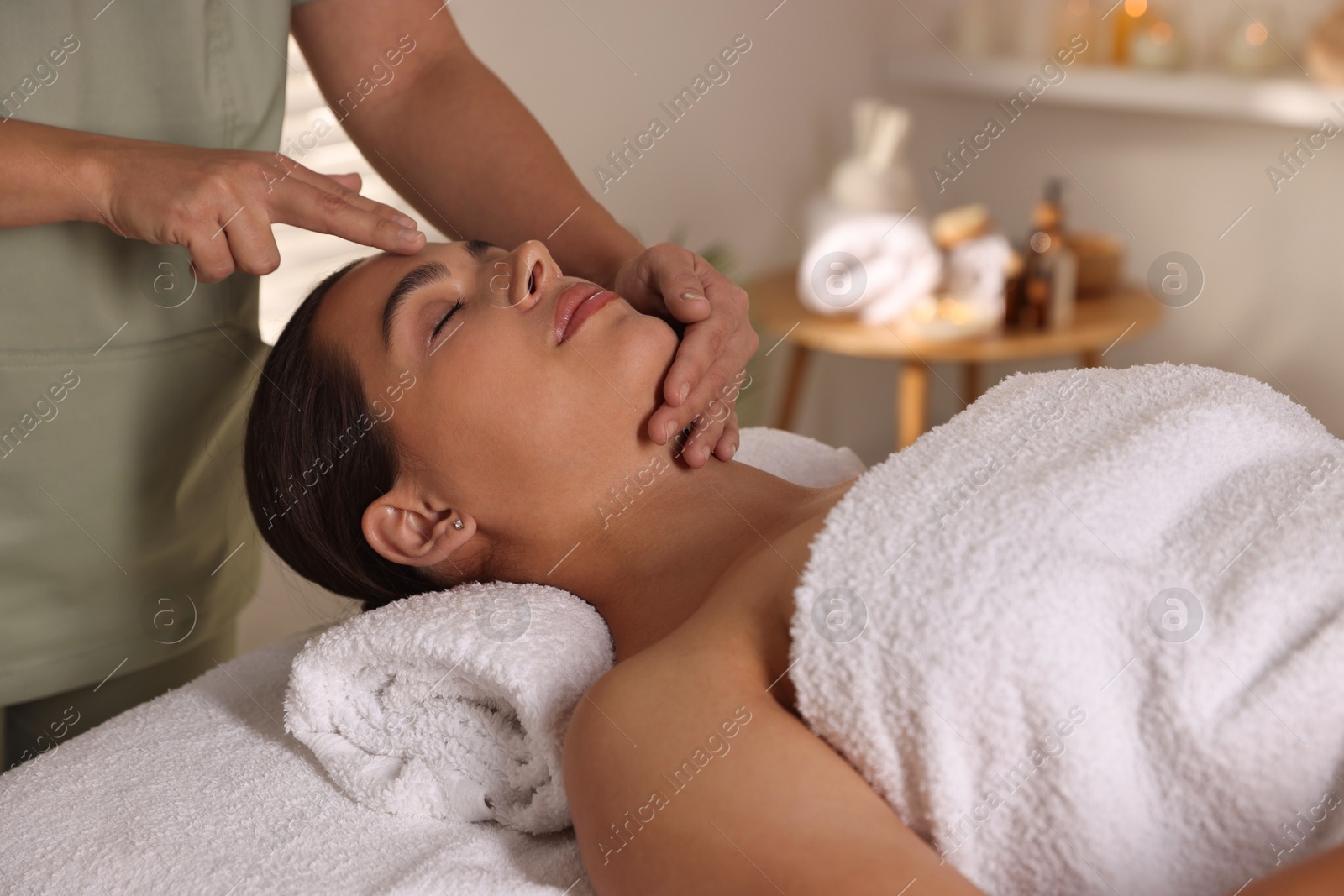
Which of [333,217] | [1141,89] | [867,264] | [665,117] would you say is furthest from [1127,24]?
[333,217]

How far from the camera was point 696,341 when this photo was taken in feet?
3.51

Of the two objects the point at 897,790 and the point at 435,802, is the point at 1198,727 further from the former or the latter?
the point at 435,802

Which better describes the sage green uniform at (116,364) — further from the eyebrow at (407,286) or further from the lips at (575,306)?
the lips at (575,306)

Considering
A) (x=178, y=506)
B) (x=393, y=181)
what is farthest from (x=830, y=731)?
(x=393, y=181)

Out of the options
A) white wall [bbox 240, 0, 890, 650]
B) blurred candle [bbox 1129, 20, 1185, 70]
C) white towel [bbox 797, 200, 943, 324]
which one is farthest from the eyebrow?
blurred candle [bbox 1129, 20, 1185, 70]

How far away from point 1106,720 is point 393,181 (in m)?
1.10

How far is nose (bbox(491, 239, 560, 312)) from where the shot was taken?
1063mm

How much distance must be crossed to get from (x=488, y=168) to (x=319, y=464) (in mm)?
407

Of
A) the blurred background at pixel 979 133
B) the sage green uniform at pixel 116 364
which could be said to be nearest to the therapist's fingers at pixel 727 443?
the sage green uniform at pixel 116 364

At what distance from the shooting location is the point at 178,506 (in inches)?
48.6

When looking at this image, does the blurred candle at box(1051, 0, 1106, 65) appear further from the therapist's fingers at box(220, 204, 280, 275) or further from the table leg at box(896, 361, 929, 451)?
the therapist's fingers at box(220, 204, 280, 275)

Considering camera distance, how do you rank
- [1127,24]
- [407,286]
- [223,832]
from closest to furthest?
[223,832] < [407,286] < [1127,24]

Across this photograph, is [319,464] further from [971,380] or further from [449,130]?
[971,380]

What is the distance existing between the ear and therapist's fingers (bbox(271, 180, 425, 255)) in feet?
0.81
